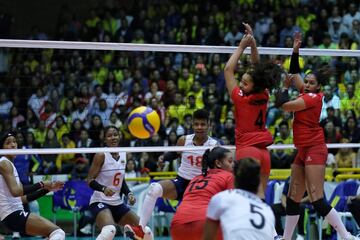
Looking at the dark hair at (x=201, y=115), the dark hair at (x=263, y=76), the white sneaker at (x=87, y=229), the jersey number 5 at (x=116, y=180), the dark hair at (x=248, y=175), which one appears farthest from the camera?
the white sneaker at (x=87, y=229)

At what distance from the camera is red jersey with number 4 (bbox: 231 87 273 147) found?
Result: 9.83 m

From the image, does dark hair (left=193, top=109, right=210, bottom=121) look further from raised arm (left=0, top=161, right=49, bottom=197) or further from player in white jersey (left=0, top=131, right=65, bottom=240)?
raised arm (left=0, top=161, right=49, bottom=197)

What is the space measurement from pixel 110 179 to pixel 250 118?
2385mm

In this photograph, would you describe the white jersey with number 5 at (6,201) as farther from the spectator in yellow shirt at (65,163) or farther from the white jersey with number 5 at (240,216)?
the spectator in yellow shirt at (65,163)

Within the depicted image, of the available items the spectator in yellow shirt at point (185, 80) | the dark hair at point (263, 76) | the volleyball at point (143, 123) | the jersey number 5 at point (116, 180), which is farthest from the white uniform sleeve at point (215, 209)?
Result: the spectator in yellow shirt at point (185, 80)

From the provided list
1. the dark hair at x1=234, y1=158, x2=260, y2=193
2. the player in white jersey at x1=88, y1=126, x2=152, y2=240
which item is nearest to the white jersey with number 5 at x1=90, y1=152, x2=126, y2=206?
the player in white jersey at x1=88, y1=126, x2=152, y2=240

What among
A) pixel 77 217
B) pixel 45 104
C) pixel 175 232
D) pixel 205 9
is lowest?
pixel 77 217

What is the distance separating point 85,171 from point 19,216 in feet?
19.6

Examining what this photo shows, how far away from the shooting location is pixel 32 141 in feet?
45.1

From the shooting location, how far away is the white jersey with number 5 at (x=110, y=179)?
37.0 feet

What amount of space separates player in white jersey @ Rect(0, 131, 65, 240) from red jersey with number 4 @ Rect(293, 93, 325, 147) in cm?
281

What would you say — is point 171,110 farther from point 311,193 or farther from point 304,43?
point 304,43

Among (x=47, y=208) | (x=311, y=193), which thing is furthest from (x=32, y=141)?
(x=311, y=193)

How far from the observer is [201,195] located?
27.7 feet
